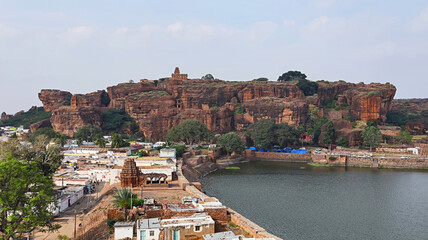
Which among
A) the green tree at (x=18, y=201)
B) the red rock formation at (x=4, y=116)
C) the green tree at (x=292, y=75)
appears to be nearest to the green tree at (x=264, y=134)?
the green tree at (x=292, y=75)

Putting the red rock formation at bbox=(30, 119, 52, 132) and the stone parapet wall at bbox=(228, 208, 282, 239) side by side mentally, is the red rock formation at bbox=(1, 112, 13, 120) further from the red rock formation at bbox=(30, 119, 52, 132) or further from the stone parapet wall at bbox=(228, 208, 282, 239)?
the stone parapet wall at bbox=(228, 208, 282, 239)

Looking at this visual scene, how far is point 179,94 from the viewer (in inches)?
3228

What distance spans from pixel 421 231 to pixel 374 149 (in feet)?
128

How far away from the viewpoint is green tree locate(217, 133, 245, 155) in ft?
195

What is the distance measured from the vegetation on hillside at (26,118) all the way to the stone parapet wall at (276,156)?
180ft

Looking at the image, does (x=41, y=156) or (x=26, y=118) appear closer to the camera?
(x=41, y=156)

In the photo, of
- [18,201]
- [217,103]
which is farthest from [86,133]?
[18,201]

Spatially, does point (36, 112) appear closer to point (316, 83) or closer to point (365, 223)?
point (316, 83)

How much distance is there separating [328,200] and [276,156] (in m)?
28.6

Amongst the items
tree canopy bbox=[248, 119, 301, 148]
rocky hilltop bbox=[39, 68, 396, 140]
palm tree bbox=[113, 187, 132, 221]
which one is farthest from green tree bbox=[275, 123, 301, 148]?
palm tree bbox=[113, 187, 132, 221]

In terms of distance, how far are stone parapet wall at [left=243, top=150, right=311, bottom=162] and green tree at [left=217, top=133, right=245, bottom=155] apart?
3.22 metres

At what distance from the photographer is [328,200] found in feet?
111

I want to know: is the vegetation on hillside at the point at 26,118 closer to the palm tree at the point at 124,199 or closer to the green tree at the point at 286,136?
the green tree at the point at 286,136

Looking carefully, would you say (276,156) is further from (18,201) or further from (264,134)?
(18,201)
